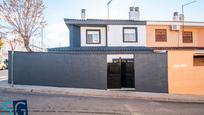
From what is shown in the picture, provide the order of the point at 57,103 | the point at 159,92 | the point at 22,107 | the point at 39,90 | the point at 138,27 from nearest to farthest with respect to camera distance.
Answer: the point at 22,107 → the point at 57,103 → the point at 39,90 → the point at 159,92 → the point at 138,27

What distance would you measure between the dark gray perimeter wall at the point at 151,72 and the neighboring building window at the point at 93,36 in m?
7.20

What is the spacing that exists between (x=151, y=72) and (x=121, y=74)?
6.82ft

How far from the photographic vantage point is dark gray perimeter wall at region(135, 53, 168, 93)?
15.3m

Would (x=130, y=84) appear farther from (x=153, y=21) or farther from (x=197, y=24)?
(x=197, y=24)

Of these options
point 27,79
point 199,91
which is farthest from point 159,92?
point 27,79

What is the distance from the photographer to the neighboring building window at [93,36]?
845 inches

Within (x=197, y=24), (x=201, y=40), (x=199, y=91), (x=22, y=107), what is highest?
(x=197, y=24)

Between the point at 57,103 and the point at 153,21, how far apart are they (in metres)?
15.8

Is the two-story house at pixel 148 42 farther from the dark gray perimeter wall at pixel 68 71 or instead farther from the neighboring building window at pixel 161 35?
the dark gray perimeter wall at pixel 68 71

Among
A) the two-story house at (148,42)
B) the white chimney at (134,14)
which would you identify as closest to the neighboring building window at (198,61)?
the two-story house at (148,42)

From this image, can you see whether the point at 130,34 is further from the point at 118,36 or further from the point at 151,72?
the point at 151,72

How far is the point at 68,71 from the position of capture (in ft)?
50.4

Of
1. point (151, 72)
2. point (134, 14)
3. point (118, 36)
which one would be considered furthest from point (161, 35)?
point (151, 72)

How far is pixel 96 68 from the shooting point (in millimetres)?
15250
